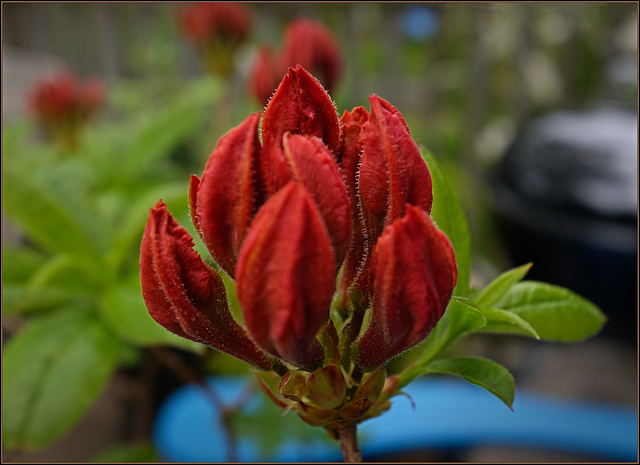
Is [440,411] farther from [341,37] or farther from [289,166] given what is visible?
[341,37]

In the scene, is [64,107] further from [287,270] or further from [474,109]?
[474,109]

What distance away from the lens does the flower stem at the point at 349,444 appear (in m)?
0.32

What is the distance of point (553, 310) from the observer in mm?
390

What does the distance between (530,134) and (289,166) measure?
47.5 inches

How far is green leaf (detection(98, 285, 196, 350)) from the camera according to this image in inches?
20.3

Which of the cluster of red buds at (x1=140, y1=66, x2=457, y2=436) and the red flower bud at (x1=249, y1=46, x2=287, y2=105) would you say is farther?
the red flower bud at (x1=249, y1=46, x2=287, y2=105)

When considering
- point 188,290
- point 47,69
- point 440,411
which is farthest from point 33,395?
point 47,69

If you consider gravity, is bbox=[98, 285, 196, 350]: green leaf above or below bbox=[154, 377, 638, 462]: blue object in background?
above

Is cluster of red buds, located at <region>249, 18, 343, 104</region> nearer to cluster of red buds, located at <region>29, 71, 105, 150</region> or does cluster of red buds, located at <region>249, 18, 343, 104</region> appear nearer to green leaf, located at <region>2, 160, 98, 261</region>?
Answer: green leaf, located at <region>2, 160, 98, 261</region>

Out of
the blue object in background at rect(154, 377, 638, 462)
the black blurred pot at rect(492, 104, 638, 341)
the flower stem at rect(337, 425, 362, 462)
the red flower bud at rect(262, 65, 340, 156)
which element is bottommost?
the blue object in background at rect(154, 377, 638, 462)

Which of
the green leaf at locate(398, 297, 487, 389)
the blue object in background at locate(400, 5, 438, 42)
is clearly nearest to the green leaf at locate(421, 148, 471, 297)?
the green leaf at locate(398, 297, 487, 389)

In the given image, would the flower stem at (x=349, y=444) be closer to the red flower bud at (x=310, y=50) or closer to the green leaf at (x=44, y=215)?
the green leaf at (x=44, y=215)

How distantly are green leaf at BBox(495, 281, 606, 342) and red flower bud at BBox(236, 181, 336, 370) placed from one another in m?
0.19

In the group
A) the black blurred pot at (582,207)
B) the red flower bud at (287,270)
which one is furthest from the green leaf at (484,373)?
the black blurred pot at (582,207)
